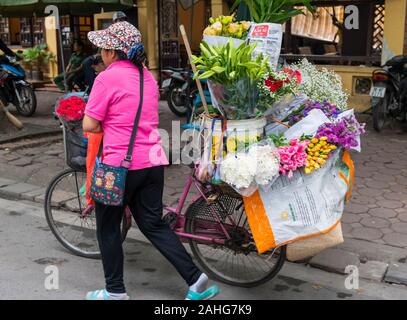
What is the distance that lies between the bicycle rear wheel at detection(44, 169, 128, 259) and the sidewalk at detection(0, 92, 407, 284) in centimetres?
107

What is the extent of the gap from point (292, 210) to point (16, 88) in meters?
7.99

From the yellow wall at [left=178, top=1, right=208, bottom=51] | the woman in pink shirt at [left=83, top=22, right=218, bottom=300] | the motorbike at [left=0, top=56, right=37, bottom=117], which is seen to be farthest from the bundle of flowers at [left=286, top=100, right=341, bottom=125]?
the yellow wall at [left=178, top=1, right=208, bottom=51]

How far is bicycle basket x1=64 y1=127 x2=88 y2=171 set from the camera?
13.3ft

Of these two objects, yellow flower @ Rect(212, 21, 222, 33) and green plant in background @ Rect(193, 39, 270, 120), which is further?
yellow flower @ Rect(212, 21, 222, 33)

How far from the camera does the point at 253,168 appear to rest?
311cm

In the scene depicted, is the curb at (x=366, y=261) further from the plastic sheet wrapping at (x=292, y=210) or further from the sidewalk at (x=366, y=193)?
the plastic sheet wrapping at (x=292, y=210)

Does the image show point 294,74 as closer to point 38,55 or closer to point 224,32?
point 224,32

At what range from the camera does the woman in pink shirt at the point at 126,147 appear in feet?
10.4

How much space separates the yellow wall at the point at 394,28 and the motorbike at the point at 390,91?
2.90 ft

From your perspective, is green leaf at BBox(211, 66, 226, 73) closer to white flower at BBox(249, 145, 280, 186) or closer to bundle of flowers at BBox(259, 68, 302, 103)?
bundle of flowers at BBox(259, 68, 302, 103)

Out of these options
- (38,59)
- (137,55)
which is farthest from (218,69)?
(38,59)

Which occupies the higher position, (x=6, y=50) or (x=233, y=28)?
(x=233, y=28)

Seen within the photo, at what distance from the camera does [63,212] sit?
5.23m

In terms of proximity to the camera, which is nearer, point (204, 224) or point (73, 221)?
point (204, 224)
